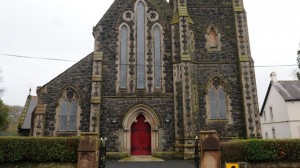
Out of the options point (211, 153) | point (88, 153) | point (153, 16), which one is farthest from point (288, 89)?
point (88, 153)

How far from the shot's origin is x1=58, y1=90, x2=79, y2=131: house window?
19.4m

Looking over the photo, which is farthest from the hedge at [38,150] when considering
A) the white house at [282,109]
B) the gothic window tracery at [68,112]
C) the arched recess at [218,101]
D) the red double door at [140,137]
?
the white house at [282,109]

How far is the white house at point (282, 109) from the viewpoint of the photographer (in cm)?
3075

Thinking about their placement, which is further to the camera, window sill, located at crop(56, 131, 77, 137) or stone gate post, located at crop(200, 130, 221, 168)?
window sill, located at crop(56, 131, 77, 137)

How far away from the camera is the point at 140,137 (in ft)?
63.9

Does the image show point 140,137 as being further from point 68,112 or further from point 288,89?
point 288,89

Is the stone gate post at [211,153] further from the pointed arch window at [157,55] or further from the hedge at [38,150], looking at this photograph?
the pointed arch window at [157,55]

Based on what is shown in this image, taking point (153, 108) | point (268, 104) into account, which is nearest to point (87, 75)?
point (153, 108)

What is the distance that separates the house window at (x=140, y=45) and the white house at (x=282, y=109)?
18.8 meters

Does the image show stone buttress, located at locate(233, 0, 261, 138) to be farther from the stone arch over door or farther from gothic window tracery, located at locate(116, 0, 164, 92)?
the stone arch over door

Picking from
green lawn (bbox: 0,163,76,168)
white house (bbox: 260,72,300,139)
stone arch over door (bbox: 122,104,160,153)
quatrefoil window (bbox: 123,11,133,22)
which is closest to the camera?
green lawn (bbox: 0,163,76,168)

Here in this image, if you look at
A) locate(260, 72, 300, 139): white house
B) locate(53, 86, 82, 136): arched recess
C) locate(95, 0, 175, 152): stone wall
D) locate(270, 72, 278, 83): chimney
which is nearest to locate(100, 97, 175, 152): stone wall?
locate(95, 0, 175, 152): stone wall

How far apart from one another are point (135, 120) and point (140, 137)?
1209 mm

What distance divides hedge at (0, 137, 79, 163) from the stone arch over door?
6675 millimetres
